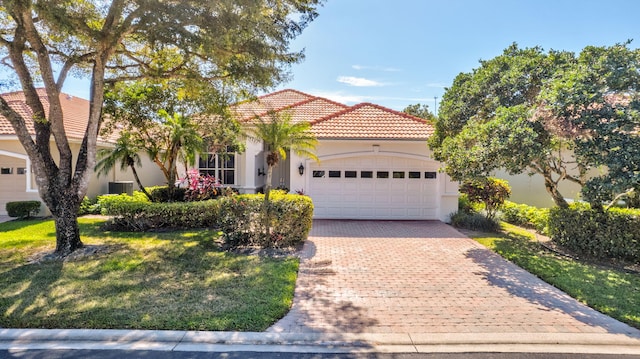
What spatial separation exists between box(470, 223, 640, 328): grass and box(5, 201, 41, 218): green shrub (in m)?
16.4

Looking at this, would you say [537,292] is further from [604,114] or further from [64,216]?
[64,216]

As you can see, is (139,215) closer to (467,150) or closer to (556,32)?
(467,150)

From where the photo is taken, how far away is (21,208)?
44.0 ft

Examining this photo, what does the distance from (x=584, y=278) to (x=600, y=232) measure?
2.16 metres

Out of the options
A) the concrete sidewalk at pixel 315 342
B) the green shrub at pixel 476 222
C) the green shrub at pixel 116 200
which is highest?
the green shrub at pixel 116 200

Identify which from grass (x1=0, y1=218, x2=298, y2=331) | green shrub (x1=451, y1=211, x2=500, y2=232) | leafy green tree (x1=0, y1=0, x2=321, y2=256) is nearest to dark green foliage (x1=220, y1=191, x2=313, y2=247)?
grass (x1=0, y1=218, x2=298, y2=331)

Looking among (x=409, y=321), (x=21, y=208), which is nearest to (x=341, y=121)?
(x=409, y=321)

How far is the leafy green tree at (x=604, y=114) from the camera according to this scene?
6.79 m

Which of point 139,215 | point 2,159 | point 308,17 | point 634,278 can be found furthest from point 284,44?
point 2,159

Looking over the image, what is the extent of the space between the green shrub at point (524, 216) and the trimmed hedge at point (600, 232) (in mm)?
2092

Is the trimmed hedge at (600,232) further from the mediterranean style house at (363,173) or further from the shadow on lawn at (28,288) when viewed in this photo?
the shadow on lawn at (28,288)

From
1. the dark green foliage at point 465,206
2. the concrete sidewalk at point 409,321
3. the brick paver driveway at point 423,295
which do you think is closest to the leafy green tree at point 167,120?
the brick paver driveway at point 423,295

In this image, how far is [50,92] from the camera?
861 cm

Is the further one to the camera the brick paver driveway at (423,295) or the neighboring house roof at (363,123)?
the neighboring house roof at (363,123)
